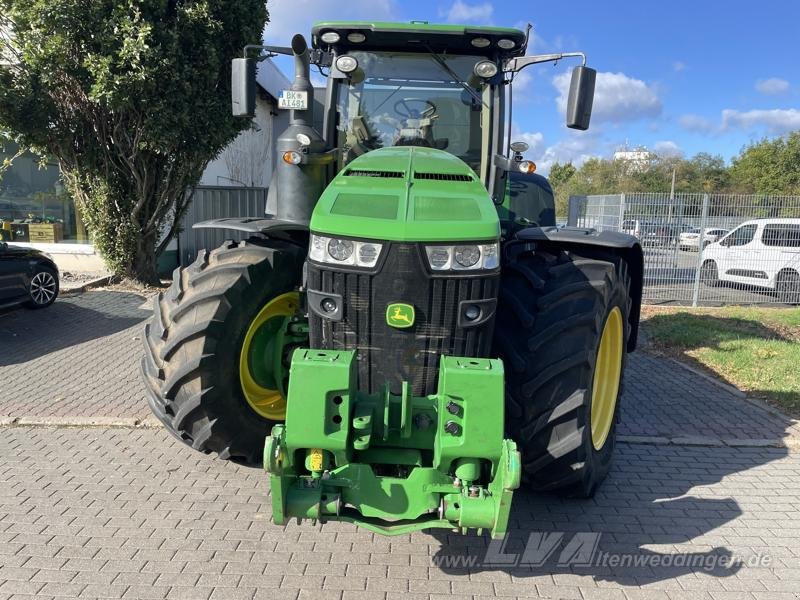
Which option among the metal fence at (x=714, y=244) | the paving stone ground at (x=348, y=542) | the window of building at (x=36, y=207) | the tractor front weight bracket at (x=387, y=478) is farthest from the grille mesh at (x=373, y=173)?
the window of building at (x=36, y=207)

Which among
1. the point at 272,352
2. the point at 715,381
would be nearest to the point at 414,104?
the point at 272,352

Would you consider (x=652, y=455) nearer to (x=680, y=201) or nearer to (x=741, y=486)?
(x=741, y=486)

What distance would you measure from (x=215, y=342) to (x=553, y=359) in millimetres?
1846

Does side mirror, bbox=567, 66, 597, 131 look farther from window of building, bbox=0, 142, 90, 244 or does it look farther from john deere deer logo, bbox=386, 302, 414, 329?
window of building, bbox=0, 142, 90, 244

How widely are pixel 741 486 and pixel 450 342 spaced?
2.55 m

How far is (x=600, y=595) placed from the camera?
2877mm

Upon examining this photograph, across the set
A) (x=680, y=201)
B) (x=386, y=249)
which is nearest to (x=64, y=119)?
A: (x=386, y=249)

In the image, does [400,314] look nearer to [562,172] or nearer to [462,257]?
[462,257]

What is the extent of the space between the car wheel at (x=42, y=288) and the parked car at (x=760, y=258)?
1169 centimetres

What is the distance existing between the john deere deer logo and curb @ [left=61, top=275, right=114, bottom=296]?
8.73 metres

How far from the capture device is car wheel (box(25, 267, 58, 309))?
8281 millimetres

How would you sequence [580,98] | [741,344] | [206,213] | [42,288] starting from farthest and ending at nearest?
[206,213] → [42,288] → [741,344] → [580,98]

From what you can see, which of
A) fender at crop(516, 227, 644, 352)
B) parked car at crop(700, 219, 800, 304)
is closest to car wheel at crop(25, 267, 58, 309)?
fender at crop(516, 227, 644, 352)

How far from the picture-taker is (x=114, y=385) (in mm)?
5801
